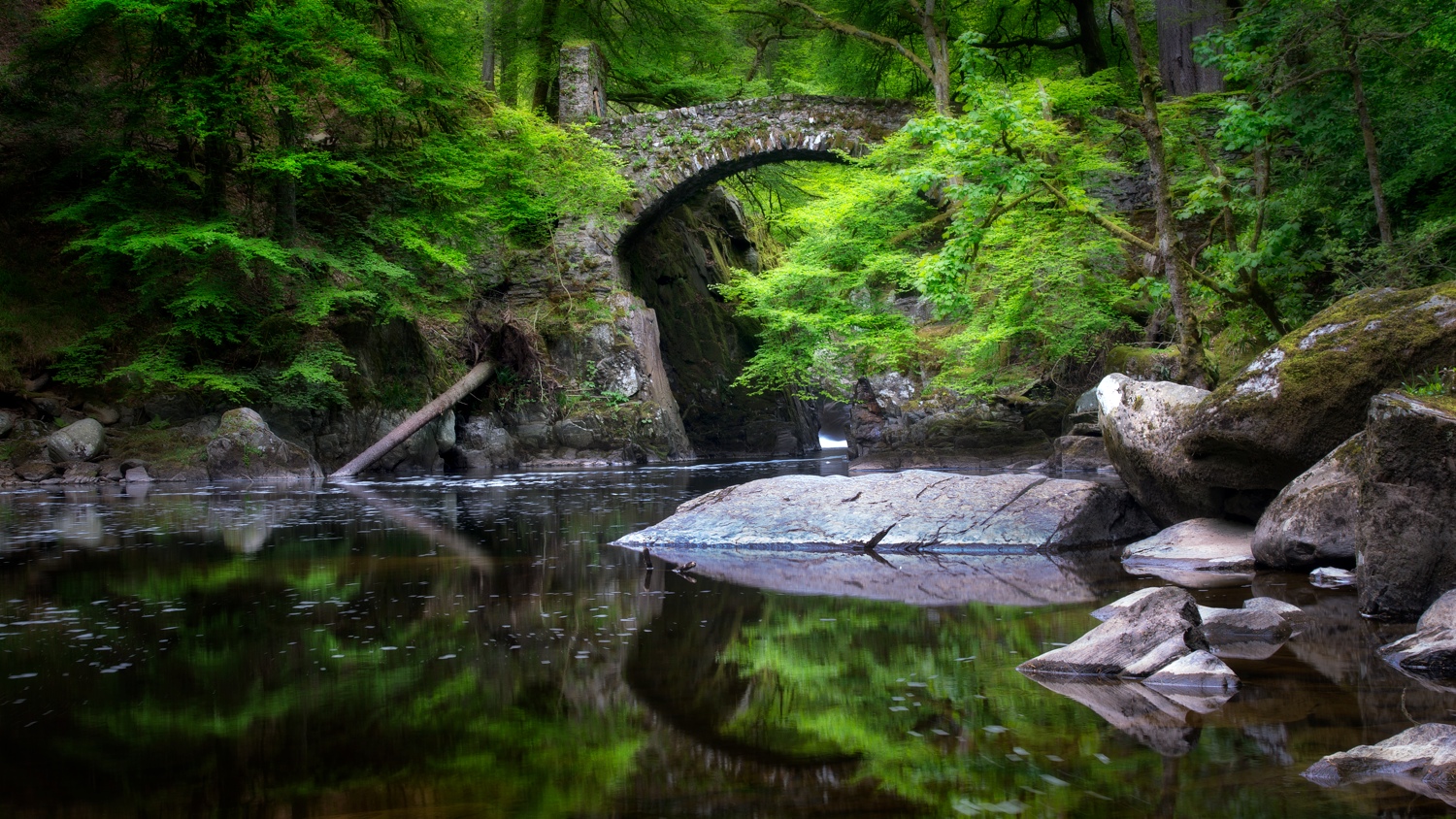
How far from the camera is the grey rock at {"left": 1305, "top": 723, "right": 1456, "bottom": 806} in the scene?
2.37m

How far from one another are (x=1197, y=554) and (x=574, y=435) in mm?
14198

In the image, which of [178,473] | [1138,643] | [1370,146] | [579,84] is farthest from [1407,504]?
[579,84]

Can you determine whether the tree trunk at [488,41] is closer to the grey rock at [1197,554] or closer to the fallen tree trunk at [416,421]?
the fallen tree trunk at [416,421]

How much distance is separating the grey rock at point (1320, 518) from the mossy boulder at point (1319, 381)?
0.88ft

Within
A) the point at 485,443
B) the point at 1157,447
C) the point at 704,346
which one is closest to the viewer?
the point at 1157,447

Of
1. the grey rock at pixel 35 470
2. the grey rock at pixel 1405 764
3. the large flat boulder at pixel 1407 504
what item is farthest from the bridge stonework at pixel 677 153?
the grey rock at pixel 1405 764

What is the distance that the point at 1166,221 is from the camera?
798 cm

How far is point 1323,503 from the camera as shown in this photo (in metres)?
5.27

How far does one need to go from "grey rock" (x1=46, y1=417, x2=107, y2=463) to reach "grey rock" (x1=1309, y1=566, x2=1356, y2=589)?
1442cm

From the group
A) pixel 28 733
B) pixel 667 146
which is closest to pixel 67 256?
pixel 667 146

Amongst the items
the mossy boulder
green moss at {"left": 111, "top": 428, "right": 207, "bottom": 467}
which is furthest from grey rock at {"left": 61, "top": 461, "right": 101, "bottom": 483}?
the mossy boulder

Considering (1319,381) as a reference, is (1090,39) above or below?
above

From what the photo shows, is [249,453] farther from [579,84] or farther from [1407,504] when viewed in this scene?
[1407,504]

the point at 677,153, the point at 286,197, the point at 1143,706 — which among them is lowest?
the point at 1143,706
